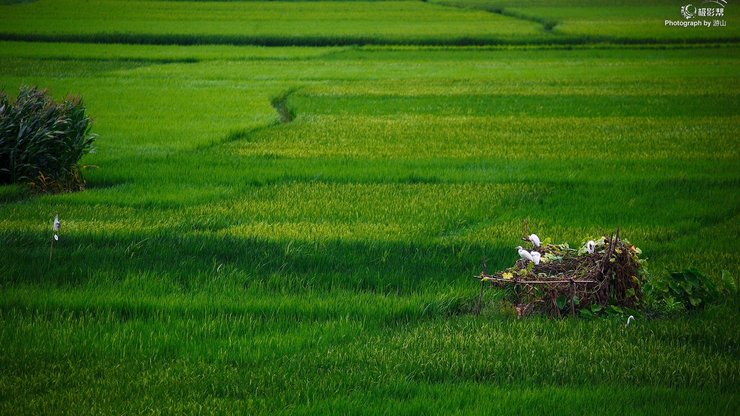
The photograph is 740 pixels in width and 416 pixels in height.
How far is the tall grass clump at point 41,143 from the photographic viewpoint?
39.5ft

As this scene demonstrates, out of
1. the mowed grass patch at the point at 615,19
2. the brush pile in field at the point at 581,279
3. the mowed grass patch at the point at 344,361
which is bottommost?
the mowed grass patch at the point at 344,361

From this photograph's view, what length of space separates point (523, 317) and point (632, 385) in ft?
4.54

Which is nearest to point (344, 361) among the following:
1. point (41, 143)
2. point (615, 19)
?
point (41, 143)

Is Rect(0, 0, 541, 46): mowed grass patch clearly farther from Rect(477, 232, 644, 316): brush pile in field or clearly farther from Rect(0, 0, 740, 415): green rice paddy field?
Rect(477, 232, 644, 316): brush pile in field

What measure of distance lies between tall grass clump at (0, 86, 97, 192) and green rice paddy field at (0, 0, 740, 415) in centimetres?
45

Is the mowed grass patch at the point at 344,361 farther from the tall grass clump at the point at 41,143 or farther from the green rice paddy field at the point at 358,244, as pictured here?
the tall grass clump at the point at 41,143

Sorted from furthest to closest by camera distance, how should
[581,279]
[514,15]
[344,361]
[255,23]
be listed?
[514,15] → [255,23] → [581,279] → [344,361]

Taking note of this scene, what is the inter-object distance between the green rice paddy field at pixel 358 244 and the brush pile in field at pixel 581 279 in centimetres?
22

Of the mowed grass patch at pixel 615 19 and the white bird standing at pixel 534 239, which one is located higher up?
the mowed grass patch at pixel 615 19

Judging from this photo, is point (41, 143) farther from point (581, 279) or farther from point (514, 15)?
point (514, 15)

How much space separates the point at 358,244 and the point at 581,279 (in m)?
2.73

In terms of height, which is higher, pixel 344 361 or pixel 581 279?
pixel 581 279

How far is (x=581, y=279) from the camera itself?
670 cm

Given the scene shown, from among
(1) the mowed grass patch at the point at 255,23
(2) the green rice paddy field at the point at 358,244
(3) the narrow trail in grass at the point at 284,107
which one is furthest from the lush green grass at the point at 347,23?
(3) the narrow trail in grass at the point at 284,107
